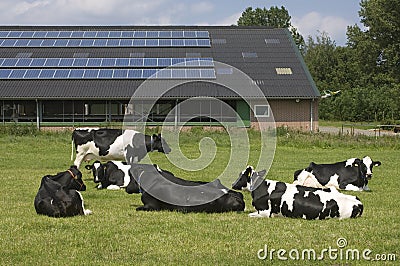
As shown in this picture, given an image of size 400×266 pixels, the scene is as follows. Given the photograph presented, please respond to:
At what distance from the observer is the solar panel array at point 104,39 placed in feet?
148

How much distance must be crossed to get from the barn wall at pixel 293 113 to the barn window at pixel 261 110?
0.41m

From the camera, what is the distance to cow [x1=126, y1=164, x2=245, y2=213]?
35.2 ft

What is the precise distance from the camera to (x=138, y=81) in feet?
134

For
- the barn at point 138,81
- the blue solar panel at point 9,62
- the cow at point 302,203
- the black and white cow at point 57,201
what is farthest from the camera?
the blue solar panel at point 9,62

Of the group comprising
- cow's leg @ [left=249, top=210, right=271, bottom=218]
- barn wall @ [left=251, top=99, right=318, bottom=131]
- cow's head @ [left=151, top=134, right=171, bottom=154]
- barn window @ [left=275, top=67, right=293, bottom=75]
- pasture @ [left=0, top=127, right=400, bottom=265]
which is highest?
barn window @ [left=275, top=67, right=293, bottom=75]

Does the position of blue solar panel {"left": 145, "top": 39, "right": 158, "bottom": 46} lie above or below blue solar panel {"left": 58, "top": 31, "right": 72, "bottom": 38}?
below

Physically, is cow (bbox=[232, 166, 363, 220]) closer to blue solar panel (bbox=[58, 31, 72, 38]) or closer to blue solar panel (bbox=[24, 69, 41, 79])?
blue solar panel (bbox=[24, 69, 41, 79])

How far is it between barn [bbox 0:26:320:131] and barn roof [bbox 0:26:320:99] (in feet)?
0.21

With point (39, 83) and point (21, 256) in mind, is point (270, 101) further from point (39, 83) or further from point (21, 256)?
point (21, 256)

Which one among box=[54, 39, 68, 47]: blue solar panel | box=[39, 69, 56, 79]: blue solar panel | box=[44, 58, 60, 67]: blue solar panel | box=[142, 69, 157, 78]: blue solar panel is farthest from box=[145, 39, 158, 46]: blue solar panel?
box=[39, 69, 56, 79]: blue solar panel

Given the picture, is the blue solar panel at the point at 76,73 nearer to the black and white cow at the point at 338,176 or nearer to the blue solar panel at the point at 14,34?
the blue solar panel at the point at 14,34

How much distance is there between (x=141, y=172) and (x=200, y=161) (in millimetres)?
9523

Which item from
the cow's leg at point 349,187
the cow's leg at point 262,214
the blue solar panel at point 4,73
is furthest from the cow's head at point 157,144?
the blue solar panel at point 4,73

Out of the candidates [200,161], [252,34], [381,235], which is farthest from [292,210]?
[252,34]
